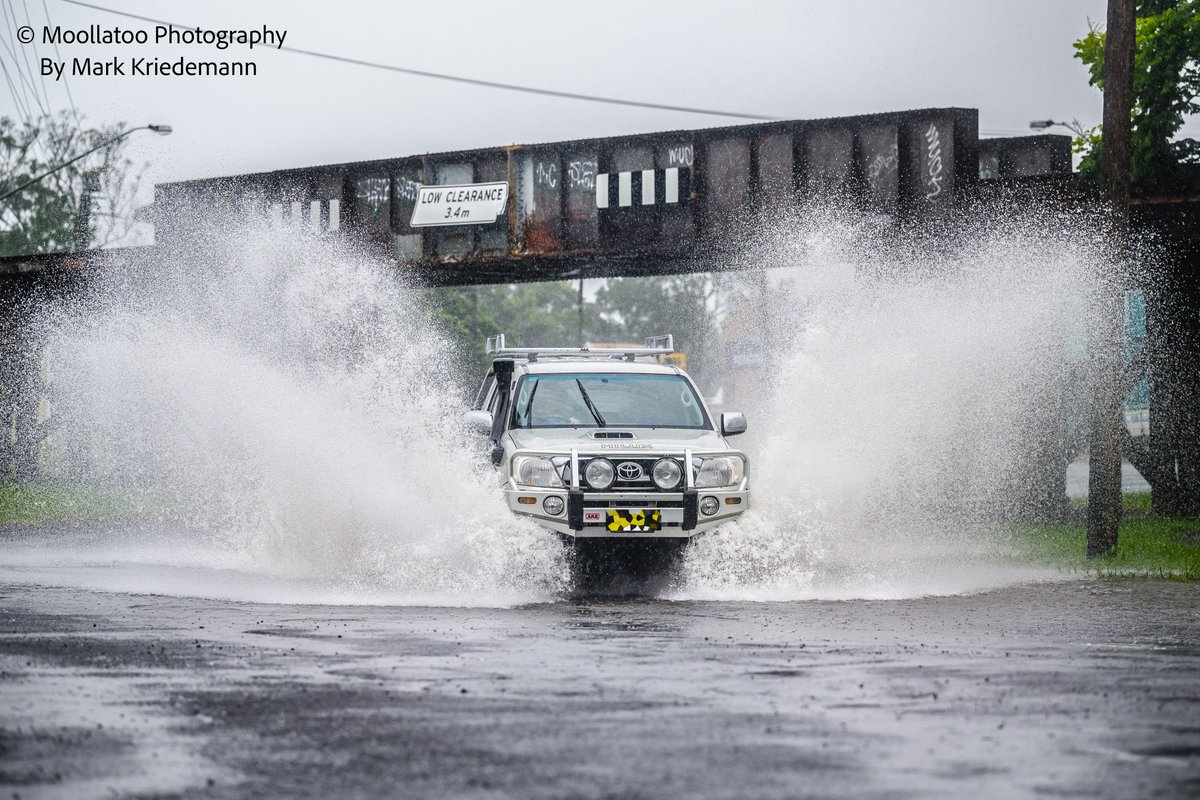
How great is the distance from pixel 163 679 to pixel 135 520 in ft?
59.9

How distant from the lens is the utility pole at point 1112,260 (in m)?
16.8

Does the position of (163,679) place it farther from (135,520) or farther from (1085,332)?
(135,520)

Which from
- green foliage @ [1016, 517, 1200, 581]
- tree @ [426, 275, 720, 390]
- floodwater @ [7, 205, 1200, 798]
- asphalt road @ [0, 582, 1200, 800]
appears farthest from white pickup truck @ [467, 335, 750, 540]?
tree @ [426, 275, 720, 390]

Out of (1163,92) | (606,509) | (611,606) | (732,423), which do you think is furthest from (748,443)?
(611,606)

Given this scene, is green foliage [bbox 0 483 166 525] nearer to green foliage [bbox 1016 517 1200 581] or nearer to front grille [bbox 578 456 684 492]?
front grille [bbox 578 456 684 492]

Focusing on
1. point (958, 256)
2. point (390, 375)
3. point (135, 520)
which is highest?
point (958, 256)

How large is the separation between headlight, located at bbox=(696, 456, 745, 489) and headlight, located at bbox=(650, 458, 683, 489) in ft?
0.63

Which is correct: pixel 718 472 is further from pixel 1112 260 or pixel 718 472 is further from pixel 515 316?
pixel 515 316

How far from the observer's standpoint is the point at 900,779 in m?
5.28

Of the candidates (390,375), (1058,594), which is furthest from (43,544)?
(1058,594)

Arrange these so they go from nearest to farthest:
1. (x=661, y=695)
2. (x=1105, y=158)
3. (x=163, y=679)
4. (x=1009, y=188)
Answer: (x=661, y=695) < (x=163, y=679) < (x=1105, y=158) < (x=1009, y=188)

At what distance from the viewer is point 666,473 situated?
12.4m

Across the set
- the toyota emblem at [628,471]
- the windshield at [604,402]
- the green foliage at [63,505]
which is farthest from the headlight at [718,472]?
the green foliage at [63,505]

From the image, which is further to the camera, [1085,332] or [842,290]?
[842,290]
